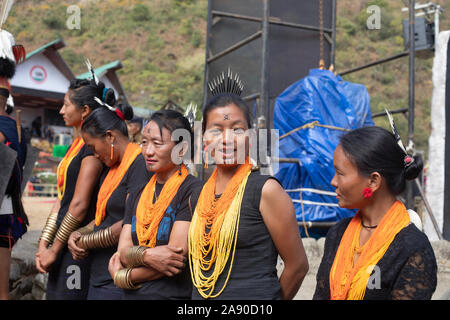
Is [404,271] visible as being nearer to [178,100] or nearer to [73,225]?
[73,225]

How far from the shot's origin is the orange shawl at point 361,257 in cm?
167

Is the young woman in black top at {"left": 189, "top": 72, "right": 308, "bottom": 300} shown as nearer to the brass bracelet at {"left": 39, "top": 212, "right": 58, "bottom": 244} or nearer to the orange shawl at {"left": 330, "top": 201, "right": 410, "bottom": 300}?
the orange shawl at {"left": 330, "top": 201, "right": 410, "bottom": 300}

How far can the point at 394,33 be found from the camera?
48.7 metres

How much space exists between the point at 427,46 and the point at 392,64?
1889 inches

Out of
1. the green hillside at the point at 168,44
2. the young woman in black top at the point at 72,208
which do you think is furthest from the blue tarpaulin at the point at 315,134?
the green hillside at the point at 168,44

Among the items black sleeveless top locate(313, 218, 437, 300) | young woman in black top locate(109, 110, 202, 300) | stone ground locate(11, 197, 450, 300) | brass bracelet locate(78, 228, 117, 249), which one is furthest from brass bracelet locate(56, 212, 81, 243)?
black sleeveless top locate(313, 218, 437, 300)

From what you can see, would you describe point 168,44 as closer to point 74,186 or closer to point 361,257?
point 74,186

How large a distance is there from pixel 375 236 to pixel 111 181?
173cm

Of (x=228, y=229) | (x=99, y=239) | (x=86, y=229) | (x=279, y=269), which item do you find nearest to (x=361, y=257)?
(x=228, y=229)

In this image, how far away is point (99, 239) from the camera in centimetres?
260

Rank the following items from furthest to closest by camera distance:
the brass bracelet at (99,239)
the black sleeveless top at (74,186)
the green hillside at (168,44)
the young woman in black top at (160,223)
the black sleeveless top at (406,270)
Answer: the green hillside at (168,44), the black sleeveless top at (74,186), the brass bracelet at (99,239), the young woman in black top at (160,223), the black sleeveless top at (406,270)

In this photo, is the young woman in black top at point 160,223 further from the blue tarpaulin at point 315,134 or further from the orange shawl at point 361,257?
the blue tarpaulin at point 315,134

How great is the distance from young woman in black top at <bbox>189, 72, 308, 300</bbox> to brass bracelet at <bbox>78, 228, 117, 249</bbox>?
765 mm

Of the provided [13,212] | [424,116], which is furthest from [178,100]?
[13,212]
